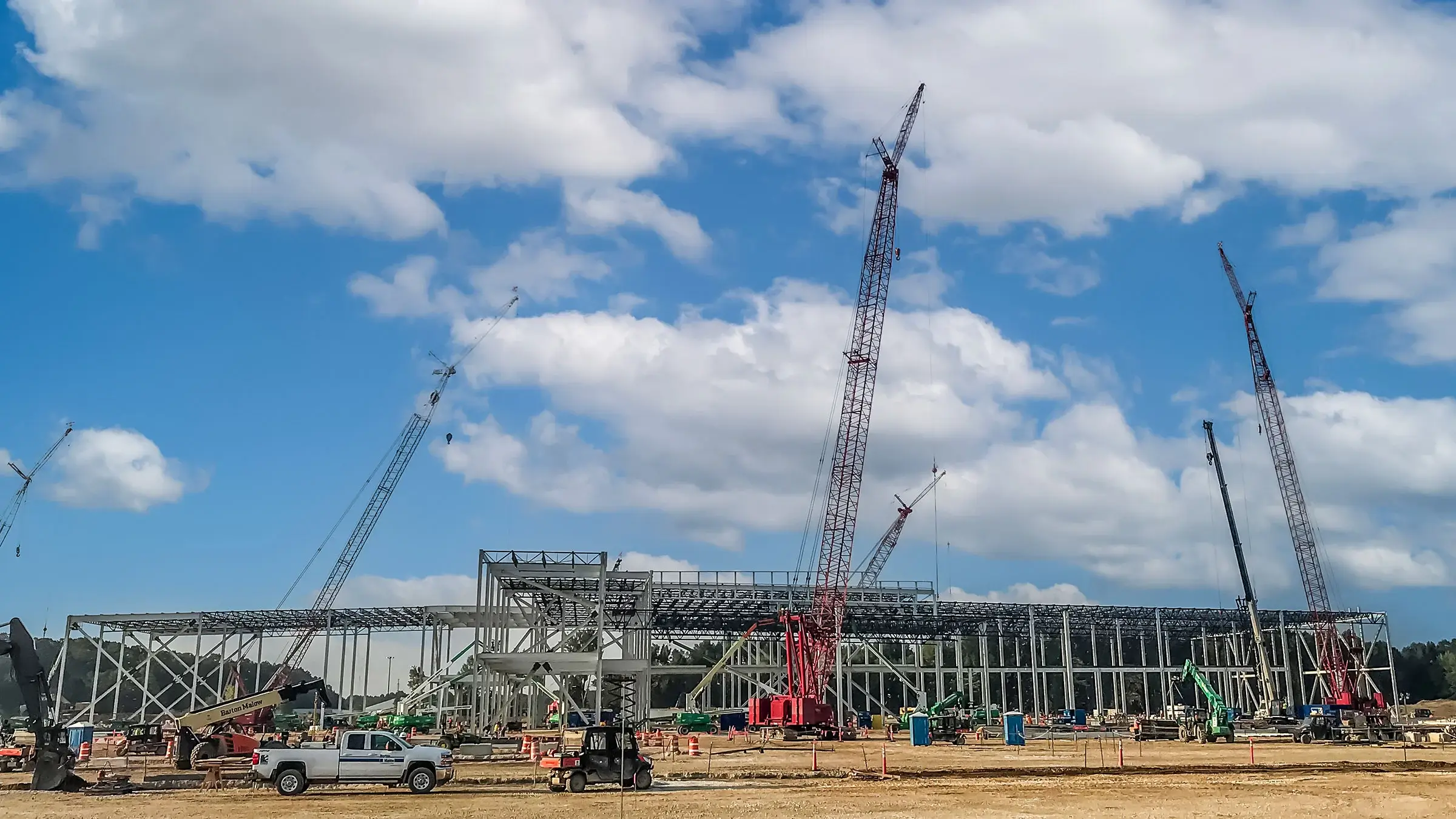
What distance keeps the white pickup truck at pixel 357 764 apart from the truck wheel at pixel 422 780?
2cm

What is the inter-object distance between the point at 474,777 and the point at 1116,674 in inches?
3658

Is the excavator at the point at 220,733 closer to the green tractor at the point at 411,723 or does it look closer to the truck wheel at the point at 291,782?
the truck wheel at the point at 291,782

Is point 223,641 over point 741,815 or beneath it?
over

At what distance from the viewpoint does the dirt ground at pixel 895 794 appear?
26031 millimetres

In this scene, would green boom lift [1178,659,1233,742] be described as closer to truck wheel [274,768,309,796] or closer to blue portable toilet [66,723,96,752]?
truck wheel [274,768,309,796]

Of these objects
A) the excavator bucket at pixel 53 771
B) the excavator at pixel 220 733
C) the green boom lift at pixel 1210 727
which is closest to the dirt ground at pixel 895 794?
the excavator bucket at pixel 53 771

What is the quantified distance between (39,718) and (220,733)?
14.1 meters

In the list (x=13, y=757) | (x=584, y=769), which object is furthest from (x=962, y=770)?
(x=13, y=757)

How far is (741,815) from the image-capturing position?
82.4 feet

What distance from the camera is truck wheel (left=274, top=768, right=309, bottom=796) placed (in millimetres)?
30953

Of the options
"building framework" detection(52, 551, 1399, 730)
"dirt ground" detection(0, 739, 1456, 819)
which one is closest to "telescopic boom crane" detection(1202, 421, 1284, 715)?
"building framework" detection(52, 551, 1399, 730)

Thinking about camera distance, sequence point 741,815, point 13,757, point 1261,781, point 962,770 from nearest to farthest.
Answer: point 741,815 < point 1261,781 < point 962,770 < point 13,757

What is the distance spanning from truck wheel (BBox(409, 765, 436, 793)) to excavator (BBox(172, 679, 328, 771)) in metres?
14.1

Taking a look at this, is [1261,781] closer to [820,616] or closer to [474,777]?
[474,777]
